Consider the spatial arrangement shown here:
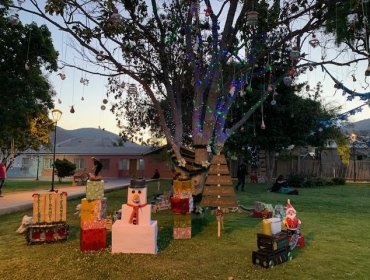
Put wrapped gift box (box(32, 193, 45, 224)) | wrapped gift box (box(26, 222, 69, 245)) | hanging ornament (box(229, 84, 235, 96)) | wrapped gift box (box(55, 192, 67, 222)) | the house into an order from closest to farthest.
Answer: wrapped gift box (box(26, 222, 69, 245)), wrapped gift box (box(32, 193, 45, 224)), wrapped gift box (box(55, 192, 67, 222)), hanging ornament (box(229, 84, 235, 96)), the house

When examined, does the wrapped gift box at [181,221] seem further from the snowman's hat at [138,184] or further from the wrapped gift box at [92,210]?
the wrapped gift box at [92,210]

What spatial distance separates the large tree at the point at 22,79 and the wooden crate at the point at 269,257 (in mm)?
17235

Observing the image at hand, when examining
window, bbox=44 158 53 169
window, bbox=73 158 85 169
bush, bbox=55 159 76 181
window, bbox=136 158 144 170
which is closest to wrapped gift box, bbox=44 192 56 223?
bush, bbox=55 159 76 181

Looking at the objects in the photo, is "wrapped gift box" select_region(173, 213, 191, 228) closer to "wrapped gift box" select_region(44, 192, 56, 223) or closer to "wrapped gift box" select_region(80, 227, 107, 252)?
"wrapped gift box" select_region(80, 227, 107, 252)

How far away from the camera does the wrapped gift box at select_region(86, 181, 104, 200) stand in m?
8.00

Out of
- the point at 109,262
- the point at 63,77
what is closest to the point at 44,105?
the point at 63,77

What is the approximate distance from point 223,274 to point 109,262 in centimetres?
221

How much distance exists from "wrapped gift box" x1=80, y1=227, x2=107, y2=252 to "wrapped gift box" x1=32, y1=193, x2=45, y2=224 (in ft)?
5.28

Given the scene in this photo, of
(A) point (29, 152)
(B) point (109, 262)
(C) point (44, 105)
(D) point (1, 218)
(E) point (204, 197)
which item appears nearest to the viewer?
(B) point (109, 262)

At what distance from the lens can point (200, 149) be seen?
12375mm

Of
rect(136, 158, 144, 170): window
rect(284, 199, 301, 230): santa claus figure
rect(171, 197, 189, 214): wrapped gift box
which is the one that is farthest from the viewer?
rect(136, 158, 144, 170): window

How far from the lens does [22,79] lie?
71.6ft

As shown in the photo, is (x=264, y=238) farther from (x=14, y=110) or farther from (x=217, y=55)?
(x=14, y=110)

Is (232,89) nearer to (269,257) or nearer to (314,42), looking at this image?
(314,42)
